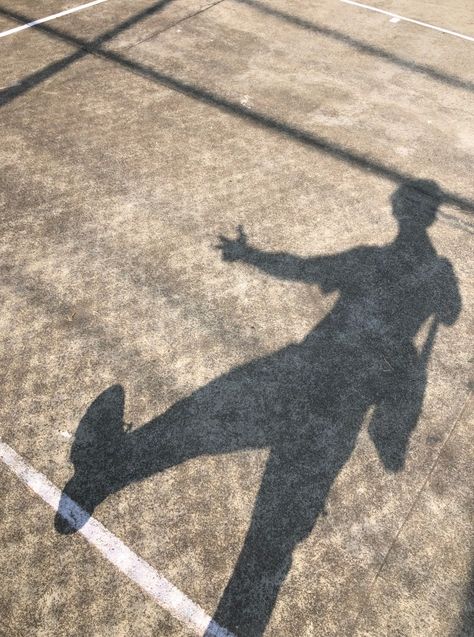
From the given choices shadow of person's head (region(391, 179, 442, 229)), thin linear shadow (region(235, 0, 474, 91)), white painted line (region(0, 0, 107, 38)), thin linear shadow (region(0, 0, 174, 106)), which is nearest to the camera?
shadow of person's head (region(391, 179, 442, 229))

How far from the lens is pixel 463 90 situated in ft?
26.0

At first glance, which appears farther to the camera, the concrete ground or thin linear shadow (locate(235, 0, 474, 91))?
thin linear shadow (locate(235, 0, 474, 91))

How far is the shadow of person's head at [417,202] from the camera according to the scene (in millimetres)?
5918

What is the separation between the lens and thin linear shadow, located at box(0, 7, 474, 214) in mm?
6438

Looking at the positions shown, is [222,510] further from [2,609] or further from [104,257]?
[104,257]

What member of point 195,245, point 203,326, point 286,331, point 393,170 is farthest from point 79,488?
point 393,170

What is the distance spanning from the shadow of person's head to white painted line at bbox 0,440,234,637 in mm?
4423

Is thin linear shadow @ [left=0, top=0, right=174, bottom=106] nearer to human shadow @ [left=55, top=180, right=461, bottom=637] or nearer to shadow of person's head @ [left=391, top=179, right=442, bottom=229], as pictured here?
human shadow @ [left=55, top=180, right=461, bottom=637]

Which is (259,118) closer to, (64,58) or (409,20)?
(64,58)

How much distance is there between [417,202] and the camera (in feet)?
20.1

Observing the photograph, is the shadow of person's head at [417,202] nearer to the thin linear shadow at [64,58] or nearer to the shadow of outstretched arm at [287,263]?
the shadow of outstretched arm at [287,263]

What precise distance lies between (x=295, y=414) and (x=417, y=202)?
3.30 metres

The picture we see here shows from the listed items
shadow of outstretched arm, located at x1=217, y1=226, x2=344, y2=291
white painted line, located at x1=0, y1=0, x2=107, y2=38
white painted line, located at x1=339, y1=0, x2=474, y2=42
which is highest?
white painted line, located at x1=339, y1=0, x2=474, y2=42

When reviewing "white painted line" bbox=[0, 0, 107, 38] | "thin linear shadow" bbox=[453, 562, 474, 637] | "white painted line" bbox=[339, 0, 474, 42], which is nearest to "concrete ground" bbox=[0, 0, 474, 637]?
"thin linear shadow" bbox=[453, 562, 474, 637]
